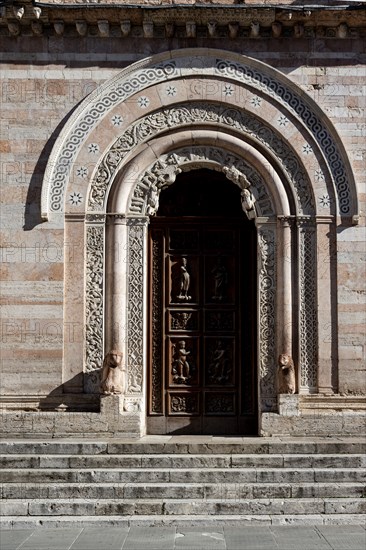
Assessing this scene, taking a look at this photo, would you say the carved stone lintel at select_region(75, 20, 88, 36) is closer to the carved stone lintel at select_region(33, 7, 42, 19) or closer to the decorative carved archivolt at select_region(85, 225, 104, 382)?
the carved stone lintel at select_region(33, 7, 42, 19)

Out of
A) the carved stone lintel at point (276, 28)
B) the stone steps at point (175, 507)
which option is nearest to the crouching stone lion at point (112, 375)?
the stone steps at point (175, 507)

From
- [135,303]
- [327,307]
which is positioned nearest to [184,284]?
[135,303]

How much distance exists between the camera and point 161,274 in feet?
49.0

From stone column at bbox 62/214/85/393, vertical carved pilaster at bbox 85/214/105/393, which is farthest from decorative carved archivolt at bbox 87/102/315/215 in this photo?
stone column at bbox 62/214/85/393

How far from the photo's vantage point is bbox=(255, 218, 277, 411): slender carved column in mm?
13898

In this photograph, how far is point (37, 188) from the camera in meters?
14.0

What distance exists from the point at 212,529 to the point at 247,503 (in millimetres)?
739

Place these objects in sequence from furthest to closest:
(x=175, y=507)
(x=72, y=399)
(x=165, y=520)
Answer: (x=72, y=399), (x=175, y=507), (x=165, y=520)

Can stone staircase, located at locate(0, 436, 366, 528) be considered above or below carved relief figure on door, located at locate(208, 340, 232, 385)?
below

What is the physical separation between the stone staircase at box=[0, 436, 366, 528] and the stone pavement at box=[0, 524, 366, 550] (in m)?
0.20

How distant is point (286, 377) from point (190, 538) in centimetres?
411

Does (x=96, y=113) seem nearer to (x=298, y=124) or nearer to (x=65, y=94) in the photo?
(x=65, y=94)

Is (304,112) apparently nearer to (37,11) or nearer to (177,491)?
(37,11)

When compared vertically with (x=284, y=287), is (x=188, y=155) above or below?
above
